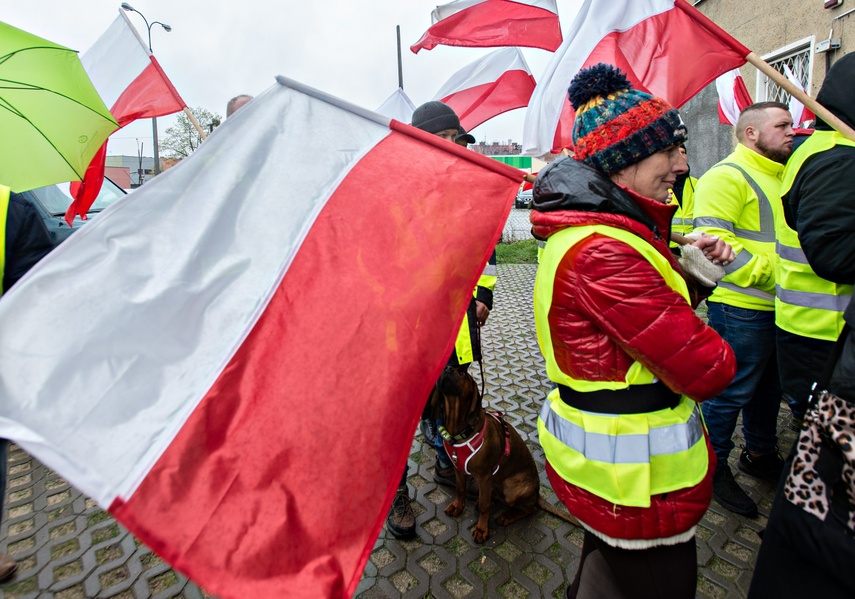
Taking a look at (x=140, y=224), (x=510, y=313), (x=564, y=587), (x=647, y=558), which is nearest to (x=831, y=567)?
(x=647, y=558)

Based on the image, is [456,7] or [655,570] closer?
[655,570]

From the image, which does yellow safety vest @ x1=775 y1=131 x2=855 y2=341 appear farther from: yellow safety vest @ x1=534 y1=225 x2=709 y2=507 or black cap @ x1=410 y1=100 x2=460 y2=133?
black cap @ x1=410 y1=100 x2=460 y2=133

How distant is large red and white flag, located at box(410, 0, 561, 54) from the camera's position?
3.65 meters

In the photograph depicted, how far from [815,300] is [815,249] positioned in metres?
0.51

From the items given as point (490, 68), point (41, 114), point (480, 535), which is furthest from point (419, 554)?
point (490, 68)

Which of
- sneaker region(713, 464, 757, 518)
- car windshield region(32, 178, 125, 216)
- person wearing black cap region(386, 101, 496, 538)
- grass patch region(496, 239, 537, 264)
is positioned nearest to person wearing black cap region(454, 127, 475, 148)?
person wearing black cap region(386, 101, 496, 538)

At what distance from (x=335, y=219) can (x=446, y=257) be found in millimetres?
304

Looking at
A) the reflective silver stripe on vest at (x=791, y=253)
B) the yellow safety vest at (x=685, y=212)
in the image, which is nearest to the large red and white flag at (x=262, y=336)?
the reflective silver stripe on vest at (x=791, y=253)

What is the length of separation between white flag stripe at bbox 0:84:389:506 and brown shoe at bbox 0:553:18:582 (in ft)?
7.93

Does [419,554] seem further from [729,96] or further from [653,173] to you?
[729,96]

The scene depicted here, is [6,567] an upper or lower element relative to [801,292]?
lower

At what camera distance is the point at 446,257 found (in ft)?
4.11

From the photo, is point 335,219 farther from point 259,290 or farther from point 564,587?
point 564,587

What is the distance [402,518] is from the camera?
2.81 metres
